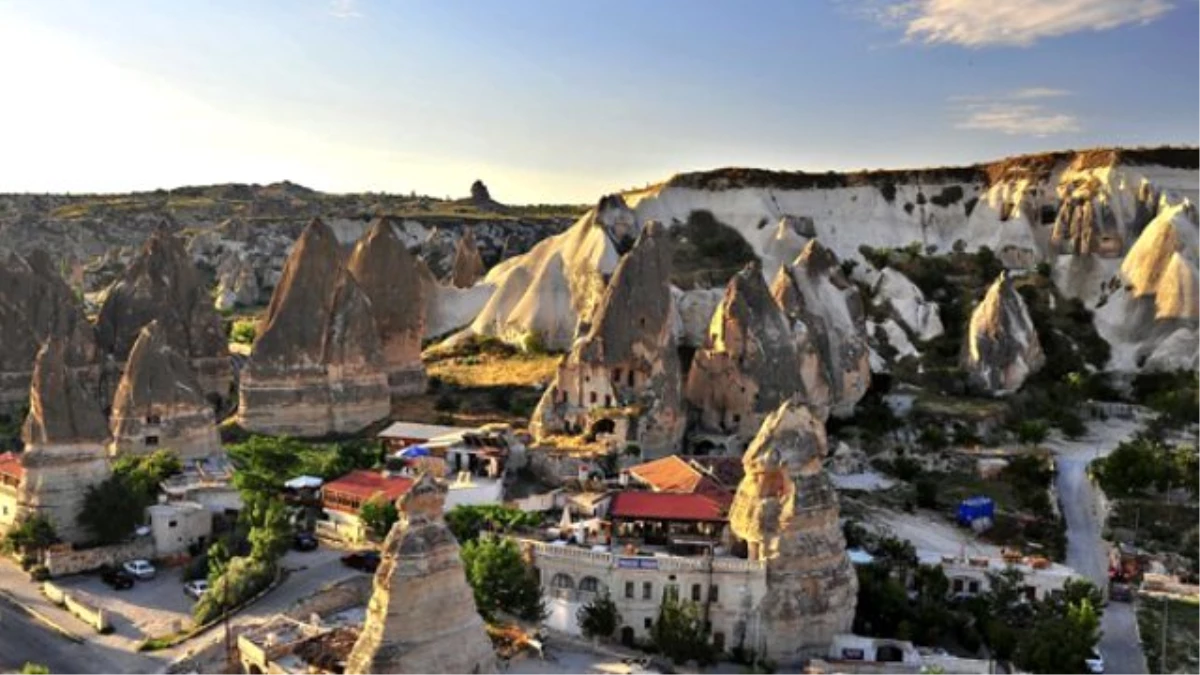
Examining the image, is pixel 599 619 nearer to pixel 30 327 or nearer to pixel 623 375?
pixel 623 375

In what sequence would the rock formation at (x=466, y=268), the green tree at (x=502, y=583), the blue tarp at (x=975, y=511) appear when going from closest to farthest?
1. the green tree at (x=502, y=583)
2. the blue tarp at (x=975, y=511)
3. the rock formation at (x=466, y=268)

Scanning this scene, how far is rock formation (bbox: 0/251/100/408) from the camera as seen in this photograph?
158 ft

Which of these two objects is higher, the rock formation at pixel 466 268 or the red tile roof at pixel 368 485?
the rock formation at pixel 466 268

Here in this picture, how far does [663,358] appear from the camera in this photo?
42.8 meters

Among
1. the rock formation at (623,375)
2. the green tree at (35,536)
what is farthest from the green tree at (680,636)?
the green tree at (35,536)

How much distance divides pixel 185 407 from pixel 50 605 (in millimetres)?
11012

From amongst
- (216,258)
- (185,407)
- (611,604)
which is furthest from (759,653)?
(216,258)

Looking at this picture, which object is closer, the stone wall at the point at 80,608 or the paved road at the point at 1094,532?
A: the paved road at the point at 1094,532

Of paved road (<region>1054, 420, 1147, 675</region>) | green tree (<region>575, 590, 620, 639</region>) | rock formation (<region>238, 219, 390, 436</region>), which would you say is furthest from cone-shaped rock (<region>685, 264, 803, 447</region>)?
green tree (<region>575, 590, 620, 639</region>)

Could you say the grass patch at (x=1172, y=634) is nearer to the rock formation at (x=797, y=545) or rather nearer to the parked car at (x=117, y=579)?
the rock formation at (x=797, y=545)

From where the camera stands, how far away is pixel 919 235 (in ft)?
257

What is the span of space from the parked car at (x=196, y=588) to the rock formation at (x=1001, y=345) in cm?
4058

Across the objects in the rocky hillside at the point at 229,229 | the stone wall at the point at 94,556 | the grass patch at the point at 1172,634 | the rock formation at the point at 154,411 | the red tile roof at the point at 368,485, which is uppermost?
the rocky hillside at the point at 229,229

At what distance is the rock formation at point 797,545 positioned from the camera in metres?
27.9
